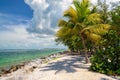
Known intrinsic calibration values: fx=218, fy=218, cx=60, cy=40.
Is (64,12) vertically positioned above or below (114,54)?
above

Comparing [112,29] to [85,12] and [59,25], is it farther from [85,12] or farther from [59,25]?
[59,25]

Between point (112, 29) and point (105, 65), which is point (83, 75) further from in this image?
point (112, 29)

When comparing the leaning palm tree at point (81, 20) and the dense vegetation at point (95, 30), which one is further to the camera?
the leaning palm tree at point (81, 20)

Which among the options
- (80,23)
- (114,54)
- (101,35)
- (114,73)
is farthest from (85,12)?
(114,73)

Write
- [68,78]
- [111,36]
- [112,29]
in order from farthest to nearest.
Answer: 1. [112,29]
2. [111,36]
3. [68,78]

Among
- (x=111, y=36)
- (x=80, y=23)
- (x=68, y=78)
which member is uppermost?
(x=80, y=23)

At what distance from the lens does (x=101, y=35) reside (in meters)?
23.2

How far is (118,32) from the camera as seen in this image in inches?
856

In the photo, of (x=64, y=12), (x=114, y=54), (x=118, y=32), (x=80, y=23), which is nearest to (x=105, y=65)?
(x=114, y=54)

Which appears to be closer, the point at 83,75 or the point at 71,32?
the point at 83,75

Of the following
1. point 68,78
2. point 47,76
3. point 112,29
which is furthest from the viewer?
point 112,29

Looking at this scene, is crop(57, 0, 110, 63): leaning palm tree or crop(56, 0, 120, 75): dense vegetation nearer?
crop(56, 0, 120, 75): dense vegetation

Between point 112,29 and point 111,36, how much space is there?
6.57ft

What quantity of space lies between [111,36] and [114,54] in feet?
6.29
